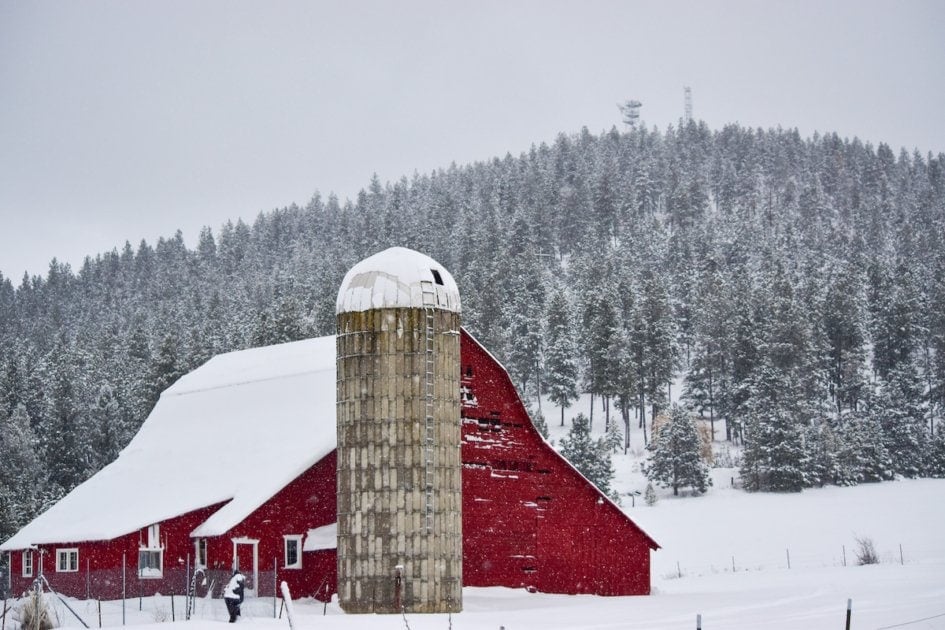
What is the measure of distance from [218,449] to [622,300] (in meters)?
79.0

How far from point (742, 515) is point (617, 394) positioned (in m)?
27.2

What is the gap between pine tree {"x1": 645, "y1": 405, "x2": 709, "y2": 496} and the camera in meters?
79.5

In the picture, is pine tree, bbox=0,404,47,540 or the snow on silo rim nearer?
the snow on silo rim

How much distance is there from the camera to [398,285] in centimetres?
3036

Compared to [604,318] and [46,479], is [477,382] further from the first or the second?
[604,318]

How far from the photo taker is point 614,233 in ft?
524

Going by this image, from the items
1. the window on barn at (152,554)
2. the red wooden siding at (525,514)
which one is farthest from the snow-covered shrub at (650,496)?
the window on barn at (152,554)

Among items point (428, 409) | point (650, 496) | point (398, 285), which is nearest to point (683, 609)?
point (428, 409)

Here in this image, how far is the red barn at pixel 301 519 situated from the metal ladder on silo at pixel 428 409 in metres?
5.57

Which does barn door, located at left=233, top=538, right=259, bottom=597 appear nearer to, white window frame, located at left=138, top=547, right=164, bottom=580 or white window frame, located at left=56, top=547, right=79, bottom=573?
white window frame, located at left=138, top=547, right=164, bottom=580

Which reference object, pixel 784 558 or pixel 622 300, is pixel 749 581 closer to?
pixel 784 558

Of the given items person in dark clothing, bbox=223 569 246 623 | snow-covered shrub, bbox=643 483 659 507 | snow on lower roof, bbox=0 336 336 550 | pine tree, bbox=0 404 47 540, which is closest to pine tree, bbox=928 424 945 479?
snow-covered shrub, bbox=643 483 659 507

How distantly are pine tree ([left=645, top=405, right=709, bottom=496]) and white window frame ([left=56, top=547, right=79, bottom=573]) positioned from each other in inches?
1907

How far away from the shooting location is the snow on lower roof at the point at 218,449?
35.8 metres
